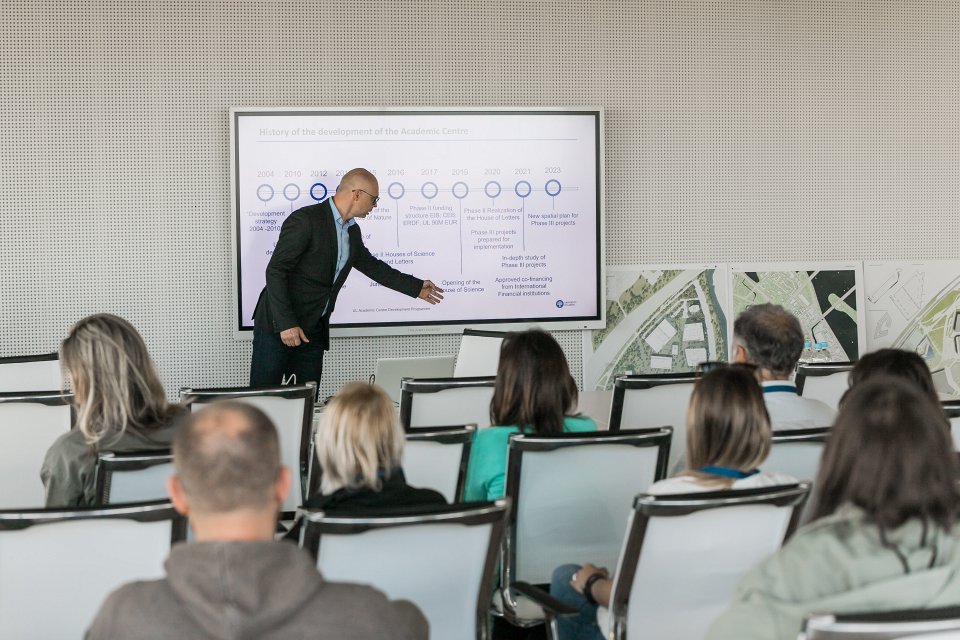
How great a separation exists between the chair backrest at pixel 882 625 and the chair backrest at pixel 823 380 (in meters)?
3.10

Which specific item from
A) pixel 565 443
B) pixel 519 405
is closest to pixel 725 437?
pixel 565 443

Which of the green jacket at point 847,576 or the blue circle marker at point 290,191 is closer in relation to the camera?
the green jacket at point 847,576

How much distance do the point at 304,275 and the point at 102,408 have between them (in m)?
3.21

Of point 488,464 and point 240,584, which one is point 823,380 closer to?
point 488,464

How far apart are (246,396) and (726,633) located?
8.16 ft

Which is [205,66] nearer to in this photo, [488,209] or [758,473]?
[488,209]

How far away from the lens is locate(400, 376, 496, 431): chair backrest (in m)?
3.81

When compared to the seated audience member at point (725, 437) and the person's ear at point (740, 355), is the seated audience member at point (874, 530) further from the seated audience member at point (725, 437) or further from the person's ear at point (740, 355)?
the person's ear at point (740, 355)

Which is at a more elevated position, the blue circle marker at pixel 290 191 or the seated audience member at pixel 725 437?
the blue circle marker at pixel 290 191

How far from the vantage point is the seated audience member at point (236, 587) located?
1.38 metres

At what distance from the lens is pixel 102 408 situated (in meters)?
2.86

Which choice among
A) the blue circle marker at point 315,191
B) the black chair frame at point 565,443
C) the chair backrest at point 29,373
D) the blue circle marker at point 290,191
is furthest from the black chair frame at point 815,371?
the blue circle marker at point 290,191

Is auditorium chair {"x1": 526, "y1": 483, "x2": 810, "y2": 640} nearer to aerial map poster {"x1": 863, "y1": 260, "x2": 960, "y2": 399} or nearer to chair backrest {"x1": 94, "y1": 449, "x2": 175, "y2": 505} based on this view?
chair backrest {"x1": 94, "y1": 449, "x2": 175, "y2": 505}

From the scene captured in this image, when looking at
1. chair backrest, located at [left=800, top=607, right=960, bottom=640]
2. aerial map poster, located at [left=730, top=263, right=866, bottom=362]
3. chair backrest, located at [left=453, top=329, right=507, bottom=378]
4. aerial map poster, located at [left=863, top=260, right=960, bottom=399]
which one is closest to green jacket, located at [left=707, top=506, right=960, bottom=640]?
chair backrest, located at [left=800, top=607, right=960, bottom=640]
